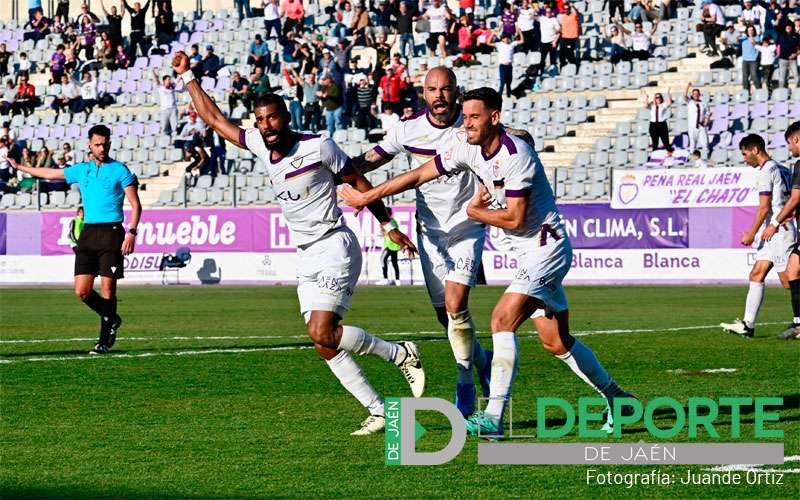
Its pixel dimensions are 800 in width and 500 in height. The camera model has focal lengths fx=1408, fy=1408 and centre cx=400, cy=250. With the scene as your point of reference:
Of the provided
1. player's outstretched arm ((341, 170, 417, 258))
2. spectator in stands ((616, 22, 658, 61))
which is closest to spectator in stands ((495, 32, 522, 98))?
spectator in stands ((616, 22, 658, 61))

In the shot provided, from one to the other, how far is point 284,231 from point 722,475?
29.0 metres

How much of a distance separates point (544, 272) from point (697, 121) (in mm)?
25477

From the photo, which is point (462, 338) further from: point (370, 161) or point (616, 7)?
point (616, 7)

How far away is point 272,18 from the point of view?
146ft

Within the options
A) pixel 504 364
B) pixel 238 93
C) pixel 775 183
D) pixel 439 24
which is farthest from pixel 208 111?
pixel 238 93

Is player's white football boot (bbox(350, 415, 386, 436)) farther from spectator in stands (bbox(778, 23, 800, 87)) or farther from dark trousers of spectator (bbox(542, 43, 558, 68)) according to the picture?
dark trousers of spectator (bbox(542, 43, 558, 68))

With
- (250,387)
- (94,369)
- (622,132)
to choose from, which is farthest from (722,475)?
(622,132)

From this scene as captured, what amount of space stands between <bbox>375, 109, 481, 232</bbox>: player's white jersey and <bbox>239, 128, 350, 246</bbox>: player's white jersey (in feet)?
2.84

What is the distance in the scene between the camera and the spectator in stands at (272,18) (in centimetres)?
4428

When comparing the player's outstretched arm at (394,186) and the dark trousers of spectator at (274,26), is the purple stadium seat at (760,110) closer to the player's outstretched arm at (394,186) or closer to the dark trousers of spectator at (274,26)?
the dark trousers of spectator at (274,26)

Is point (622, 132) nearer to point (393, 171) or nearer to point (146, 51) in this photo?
A: point (393, 171)

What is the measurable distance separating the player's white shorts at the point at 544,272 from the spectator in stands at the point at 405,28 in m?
32.1

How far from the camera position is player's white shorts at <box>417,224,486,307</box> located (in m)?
10.5

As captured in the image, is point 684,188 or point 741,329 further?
point 684,188
